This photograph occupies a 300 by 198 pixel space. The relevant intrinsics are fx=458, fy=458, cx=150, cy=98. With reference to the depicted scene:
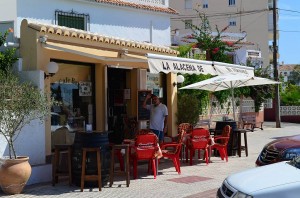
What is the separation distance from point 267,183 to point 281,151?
3.90 metres

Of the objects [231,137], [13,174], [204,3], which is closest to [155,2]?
[231,137]

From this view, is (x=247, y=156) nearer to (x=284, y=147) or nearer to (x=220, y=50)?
(x=284, y=147)

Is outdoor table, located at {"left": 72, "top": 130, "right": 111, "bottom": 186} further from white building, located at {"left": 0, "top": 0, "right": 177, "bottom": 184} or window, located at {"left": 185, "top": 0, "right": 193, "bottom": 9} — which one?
window, located at {"left": 185, "top": 0, "right": 193, "bottom": 9}

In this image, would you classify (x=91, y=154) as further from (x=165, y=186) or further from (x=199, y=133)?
(x=199, y=133)

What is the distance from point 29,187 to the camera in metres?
9.55

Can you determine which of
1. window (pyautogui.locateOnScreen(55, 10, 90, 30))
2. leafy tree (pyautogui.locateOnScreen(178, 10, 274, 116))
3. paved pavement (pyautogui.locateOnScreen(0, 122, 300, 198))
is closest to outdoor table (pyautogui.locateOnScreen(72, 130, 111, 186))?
paved pavement (pyautogui.locateOnScreen(0, 122, 300, 198))

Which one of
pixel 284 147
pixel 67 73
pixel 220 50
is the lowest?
pixel 284 147

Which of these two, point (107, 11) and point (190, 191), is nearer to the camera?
point (190, 191)

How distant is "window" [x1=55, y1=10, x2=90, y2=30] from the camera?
16.6m

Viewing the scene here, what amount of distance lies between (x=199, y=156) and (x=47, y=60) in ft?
17.6

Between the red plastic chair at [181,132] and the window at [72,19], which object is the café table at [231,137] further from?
the window at [72,19]

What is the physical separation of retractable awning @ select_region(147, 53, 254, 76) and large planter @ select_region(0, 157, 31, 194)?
351 cm

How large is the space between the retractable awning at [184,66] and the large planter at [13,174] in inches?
138

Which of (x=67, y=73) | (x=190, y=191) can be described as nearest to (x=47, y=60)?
(x=67, y=73)
